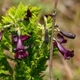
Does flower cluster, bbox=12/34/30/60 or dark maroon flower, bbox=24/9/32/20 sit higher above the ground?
dark maroon flower, bbox=24/9/32/20

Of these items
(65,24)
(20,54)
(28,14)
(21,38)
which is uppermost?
(65,24)

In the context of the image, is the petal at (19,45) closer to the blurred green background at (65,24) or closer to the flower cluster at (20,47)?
the flower cluster at (20,47)

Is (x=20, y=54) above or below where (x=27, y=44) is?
below

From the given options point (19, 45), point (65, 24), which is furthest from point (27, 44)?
point (65, 24)

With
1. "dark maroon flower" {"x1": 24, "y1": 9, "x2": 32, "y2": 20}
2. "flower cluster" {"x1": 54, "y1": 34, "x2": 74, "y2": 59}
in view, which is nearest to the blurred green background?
"flower cluster" {"x1": 54, "y1": 34, "x2": 74, "y2": 59}

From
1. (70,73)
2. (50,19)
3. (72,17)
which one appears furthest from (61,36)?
(72,17)

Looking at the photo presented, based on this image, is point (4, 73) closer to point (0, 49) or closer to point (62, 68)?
point (0, 49)

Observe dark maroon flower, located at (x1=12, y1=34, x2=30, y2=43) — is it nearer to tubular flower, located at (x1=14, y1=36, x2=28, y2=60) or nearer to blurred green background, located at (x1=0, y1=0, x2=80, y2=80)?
tubular flower, located at (x1=14, y1=36, x2=28, y2=60)

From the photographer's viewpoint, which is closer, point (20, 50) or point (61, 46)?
point (20, 50)

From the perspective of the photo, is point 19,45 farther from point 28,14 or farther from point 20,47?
point 28,14
